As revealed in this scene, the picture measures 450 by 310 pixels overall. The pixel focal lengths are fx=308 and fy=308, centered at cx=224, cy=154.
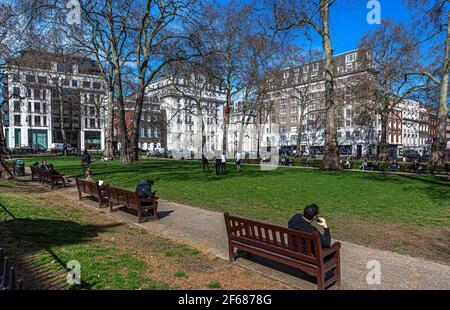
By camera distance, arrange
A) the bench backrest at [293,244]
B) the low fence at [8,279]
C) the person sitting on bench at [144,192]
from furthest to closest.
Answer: the person sitting on bench at [144,192] < the bench backrest at [293,244] < the low fence at [8,279]

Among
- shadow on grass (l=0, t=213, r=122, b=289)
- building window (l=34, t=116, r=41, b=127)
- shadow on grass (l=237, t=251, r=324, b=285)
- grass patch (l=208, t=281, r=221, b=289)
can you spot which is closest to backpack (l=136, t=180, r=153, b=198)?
shadow on grass (l=0, t=213, r=122, b=289)

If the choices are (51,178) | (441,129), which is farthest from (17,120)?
(441,129)

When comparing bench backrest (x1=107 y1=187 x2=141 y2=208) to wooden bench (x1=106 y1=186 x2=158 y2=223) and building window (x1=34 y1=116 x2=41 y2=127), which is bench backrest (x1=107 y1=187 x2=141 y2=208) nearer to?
wooden bench (x1=106 y1=186 x2=158 y2=223)

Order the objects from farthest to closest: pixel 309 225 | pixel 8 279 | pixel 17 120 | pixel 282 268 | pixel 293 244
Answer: pixel 17 120 → pixel 282 268 → pixel 309 225 → pixel 293 244 → pixel 8 279

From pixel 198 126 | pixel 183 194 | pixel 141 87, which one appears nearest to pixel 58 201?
pixel 183 194

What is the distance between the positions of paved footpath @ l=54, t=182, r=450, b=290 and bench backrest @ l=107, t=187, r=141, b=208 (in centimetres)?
69

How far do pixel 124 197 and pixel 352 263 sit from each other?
621 centimetres

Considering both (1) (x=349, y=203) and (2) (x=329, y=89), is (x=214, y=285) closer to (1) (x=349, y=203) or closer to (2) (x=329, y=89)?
(1) (x=349, y=203)

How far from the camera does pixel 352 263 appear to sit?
516 centimetres

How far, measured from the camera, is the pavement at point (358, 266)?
4.38m

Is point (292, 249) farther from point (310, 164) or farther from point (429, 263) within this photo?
point (310, 164)

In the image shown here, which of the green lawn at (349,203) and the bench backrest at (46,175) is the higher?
the bench backrest at (46,175)

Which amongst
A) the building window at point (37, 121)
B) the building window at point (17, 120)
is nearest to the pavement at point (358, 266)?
the building window at point (17, 120)

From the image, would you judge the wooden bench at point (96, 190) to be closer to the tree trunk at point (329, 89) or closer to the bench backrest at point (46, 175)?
the bench backrest at point (46, 175)
